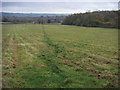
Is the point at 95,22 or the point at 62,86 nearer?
the point at 62,86

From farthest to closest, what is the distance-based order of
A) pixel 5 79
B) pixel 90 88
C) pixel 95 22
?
pixel 95 22 → pixel 5 79 → pixel 90 88

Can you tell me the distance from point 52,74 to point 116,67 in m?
3.78

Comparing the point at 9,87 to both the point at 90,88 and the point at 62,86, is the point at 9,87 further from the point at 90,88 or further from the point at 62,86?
the point at 90,88

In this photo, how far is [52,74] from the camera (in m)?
6.55

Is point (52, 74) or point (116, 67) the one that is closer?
point (52, 74)

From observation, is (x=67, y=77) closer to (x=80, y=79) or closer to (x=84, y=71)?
(x=80, y=79)

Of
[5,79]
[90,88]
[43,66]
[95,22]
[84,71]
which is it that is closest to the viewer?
[90,88]

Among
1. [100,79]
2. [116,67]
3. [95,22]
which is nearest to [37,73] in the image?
[100,79]

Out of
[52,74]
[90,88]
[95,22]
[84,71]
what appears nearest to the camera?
[90,88]

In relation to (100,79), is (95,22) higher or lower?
higher

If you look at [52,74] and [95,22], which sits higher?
[95,22]

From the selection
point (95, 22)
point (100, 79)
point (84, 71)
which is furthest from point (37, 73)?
point (95, 22)

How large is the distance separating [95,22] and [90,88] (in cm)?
7063

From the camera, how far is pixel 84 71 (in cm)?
711
